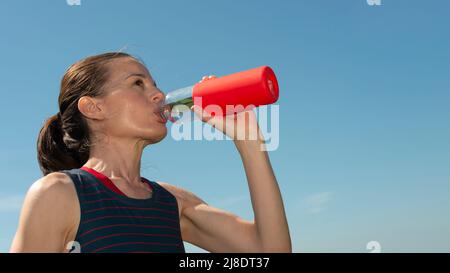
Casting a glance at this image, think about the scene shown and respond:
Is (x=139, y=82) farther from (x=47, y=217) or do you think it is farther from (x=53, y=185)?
(x=47, y=217)

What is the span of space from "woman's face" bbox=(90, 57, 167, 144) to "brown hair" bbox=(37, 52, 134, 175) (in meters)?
0.07

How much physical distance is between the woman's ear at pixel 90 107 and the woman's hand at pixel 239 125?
57cm

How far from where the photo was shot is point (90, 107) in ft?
9.50

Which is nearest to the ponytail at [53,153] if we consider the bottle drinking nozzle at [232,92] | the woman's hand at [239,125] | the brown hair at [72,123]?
the brown hair at [72,123]

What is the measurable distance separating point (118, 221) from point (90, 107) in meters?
0.74

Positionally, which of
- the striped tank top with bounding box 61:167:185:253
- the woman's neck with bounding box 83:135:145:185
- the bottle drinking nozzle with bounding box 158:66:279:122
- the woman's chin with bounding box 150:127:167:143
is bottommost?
the striped tank top with bounding box 61:167:185:253

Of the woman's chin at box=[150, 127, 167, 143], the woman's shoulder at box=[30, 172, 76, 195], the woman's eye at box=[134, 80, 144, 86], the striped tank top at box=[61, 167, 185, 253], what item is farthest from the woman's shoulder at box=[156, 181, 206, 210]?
the woman's shoulder at box=[30, 172, 76, 195]

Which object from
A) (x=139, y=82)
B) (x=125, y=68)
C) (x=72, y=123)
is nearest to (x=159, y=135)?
(x=139, y=82)

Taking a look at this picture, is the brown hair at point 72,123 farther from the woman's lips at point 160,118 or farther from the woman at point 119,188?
the woman's lips at point 160,118

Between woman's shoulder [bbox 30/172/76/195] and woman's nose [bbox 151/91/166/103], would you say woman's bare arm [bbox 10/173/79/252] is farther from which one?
woman's nose [bbox 151/91/166/103]

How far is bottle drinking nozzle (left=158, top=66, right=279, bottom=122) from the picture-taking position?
2.46 metres

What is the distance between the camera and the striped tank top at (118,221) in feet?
7.80

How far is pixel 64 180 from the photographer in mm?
2455
